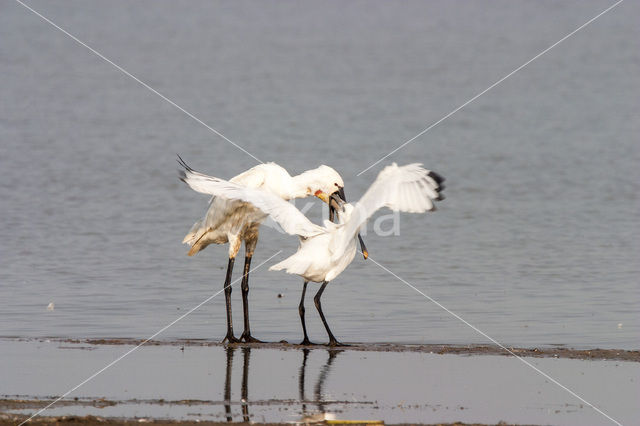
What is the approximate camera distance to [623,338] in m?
12.4

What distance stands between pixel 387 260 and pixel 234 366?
6964mm

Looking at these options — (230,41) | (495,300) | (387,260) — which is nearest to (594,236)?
(387,260)

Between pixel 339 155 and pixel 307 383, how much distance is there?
16344 mm

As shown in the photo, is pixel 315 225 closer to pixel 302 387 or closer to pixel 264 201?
pixel 264 201

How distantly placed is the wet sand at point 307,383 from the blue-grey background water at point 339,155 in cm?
95

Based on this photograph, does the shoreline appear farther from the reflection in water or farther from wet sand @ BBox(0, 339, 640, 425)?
the reflection in water

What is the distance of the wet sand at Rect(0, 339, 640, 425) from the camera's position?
895 cm

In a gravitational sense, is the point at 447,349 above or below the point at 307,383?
above

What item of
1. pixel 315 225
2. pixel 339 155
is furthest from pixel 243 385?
pixel 339 155

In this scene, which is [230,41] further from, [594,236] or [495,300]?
[495,300]

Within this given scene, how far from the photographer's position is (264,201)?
38.9 feet

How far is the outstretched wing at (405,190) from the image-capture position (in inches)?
428

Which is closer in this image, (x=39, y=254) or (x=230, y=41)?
(x=39, y=254)

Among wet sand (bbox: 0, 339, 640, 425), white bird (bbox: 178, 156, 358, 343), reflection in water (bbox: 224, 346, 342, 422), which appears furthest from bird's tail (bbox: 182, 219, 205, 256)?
reflection in water (bbox: 224, 346, 342, 422)
